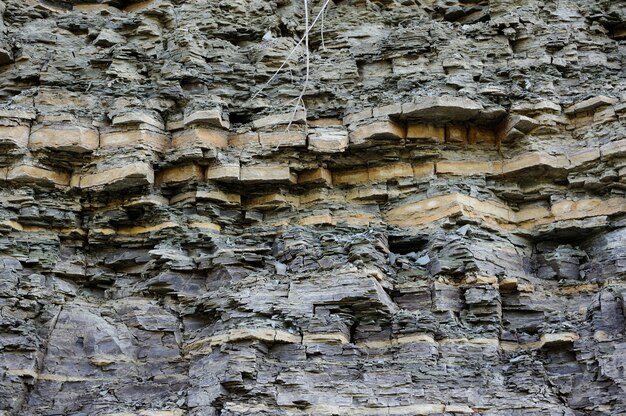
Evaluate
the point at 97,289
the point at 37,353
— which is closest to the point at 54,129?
the point at 97,289

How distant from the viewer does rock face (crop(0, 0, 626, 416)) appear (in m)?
11.8

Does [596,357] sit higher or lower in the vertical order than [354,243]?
lower

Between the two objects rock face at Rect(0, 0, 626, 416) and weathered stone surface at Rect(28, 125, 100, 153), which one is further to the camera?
weathered stone surface at Rect(28, 125, 100, 153)

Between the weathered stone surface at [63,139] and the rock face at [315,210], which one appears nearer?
the rock face at [315,210]

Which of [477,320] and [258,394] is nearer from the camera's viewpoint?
[258,394]

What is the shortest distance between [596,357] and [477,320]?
1.67 m

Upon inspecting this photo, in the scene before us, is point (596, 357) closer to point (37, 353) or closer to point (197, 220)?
point (197, 220)

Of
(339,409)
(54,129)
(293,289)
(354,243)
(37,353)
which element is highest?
(54,129)

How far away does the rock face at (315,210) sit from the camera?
11750mm

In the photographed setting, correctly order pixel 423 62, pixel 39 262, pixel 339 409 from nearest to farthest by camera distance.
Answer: pixel 339 409
pixel 39 262
pixel 423 62

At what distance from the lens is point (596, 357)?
11.6 meters

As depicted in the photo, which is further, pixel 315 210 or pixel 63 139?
pixel 63 139

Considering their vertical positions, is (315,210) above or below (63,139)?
below

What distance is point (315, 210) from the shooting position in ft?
46.9
